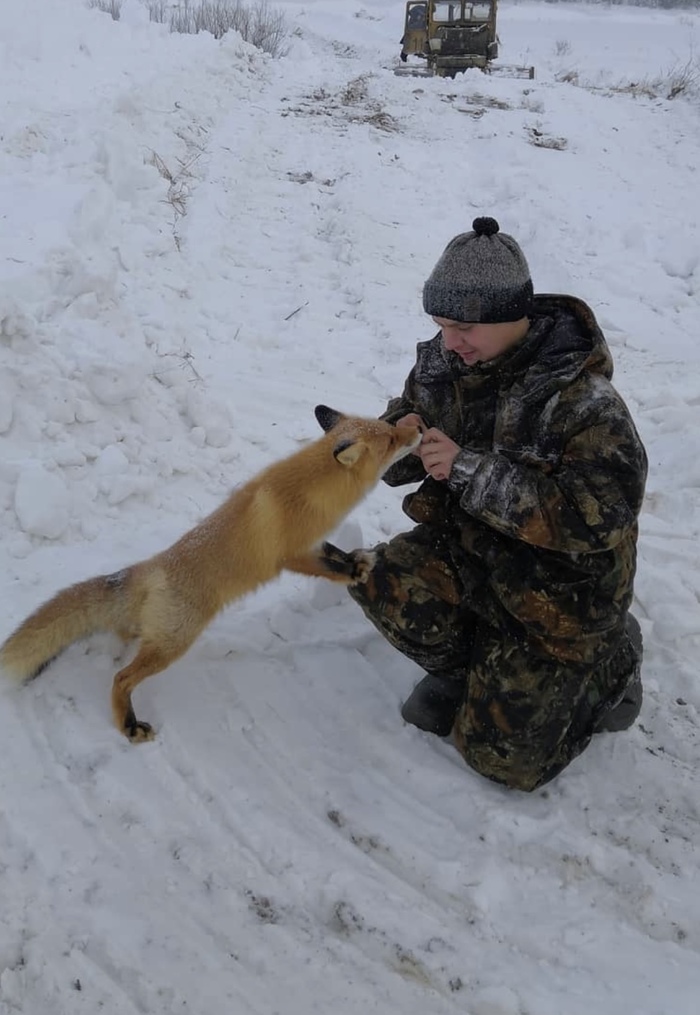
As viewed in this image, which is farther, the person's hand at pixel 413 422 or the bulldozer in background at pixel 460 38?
the bulldozer in background at pixel 460 38

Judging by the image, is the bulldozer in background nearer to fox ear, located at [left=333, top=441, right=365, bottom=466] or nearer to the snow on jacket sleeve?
fox ear, located at [left=333, top=441, right=365, bottom=466]

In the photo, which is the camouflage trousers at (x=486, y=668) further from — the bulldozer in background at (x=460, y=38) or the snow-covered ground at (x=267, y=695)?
the bulldozer in background at (x=460, y=38)

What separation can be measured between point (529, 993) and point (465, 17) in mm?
25626

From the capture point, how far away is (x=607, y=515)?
246cm

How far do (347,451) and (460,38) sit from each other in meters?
23.5

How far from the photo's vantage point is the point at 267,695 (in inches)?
126

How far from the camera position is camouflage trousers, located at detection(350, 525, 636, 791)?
110 inches

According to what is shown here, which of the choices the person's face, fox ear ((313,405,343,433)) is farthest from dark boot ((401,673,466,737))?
the person's face

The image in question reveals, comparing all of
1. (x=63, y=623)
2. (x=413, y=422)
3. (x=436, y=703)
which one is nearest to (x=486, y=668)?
(x=436, y=703)

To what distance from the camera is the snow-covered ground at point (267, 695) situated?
2.23 metres

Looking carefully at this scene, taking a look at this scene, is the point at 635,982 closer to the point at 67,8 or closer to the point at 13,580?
the point at 13,580

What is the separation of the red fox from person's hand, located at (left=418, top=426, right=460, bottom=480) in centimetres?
24

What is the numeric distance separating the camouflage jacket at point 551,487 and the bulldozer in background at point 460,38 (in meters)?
21.9

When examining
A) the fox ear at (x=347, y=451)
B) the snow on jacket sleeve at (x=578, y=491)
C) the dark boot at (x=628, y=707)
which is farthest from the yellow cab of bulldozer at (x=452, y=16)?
the dark boot at (x=628, y=707)
